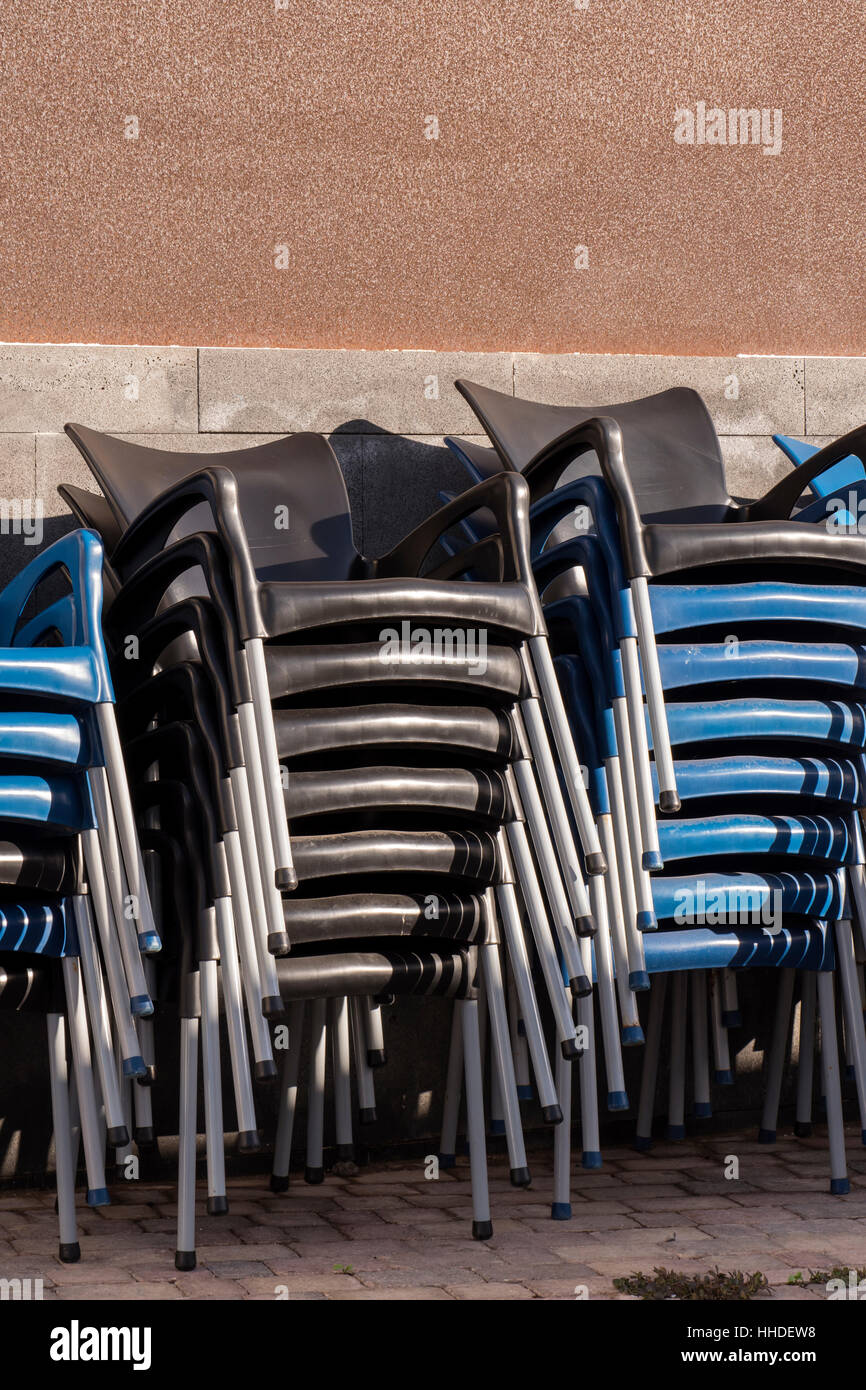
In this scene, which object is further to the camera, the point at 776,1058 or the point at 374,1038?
the point at 776,1058

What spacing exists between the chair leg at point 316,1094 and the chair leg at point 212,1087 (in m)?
0.55

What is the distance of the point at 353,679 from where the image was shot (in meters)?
2.65

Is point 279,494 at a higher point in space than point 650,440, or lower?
lower

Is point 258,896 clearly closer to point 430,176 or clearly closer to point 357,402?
point 357,402

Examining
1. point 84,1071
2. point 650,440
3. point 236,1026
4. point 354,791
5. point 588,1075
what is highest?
point 650,440

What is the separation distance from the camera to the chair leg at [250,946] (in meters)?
2.51

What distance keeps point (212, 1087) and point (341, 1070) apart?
0.66 meters

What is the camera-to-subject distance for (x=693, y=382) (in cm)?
398

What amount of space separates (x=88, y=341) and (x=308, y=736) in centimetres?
143

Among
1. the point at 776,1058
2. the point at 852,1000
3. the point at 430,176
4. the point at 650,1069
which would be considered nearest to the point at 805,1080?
the point at 776,1058

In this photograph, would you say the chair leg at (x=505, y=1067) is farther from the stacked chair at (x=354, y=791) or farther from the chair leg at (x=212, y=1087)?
the chair leg at (x=212, y=1087)

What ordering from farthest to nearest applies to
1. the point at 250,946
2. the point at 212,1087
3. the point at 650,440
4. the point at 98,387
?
the point at 650,440 < the point at 98,387 < the point at 212,1087 < the point at 250,946

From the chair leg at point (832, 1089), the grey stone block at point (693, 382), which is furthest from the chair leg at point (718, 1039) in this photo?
the grey stone block at point (693, 382)

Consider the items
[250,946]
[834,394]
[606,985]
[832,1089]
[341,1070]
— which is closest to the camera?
[250,946]
